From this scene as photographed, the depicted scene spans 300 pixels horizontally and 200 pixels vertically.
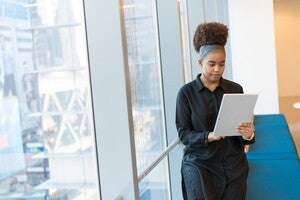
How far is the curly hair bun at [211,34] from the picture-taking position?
6.70 ft

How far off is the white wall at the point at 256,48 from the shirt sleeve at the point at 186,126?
13.9ft

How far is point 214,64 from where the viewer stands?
2006 mm

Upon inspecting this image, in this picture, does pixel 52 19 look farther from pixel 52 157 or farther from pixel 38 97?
pixel 52 157

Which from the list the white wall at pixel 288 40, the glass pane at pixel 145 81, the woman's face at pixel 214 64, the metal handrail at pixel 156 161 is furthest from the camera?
the white wall at pixel 288 40

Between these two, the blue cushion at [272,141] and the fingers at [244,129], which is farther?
the blue cushion at [272,141]

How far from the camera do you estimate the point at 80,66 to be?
197 centimetres

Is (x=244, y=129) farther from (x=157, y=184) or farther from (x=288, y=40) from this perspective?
(x=288, y=40)

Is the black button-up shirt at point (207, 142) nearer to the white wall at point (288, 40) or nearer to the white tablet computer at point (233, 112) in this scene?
the white tablet computer at point (233, 112)

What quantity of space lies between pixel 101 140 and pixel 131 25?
108 centimetres

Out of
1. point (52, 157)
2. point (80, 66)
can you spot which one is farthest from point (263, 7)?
point (52, 157)

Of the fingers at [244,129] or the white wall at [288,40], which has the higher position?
the white wall at [288,40]

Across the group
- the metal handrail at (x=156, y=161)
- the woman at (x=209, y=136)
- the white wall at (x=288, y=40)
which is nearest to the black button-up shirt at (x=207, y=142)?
the woman at (x=209, y=136)

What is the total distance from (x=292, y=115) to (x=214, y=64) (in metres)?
6.65

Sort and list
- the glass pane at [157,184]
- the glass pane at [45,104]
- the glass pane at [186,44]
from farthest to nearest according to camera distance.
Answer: the glass pane at [186,44] → the glass pane at [157,184] → the glass pane at [45,104]
